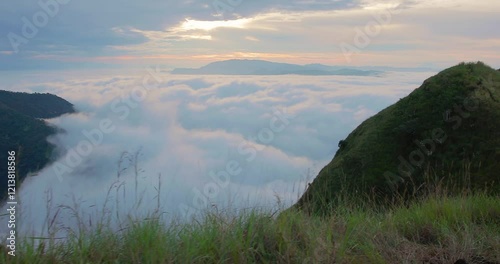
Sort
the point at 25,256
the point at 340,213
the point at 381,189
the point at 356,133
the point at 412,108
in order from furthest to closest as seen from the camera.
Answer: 1. the point at 356,133
2. the point at 412,108
3. the point at 381,189
4. the point at 340,213
5. the point at 25,256

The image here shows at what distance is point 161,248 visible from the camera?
398 centimetres

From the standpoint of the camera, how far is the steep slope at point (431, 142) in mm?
9766

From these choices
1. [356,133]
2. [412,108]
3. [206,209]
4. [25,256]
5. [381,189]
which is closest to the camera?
[25,256]

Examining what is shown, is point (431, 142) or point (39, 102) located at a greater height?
point (39, 102)

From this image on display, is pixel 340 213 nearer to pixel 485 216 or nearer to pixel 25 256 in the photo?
pixel 485 216

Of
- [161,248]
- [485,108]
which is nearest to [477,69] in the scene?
[485,108]

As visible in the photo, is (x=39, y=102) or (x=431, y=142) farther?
(x=39, y=102)

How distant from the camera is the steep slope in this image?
32.0 feet

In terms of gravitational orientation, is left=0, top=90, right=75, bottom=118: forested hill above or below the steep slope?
above

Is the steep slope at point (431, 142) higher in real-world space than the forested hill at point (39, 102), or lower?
lower

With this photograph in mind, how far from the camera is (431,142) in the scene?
10414 millimetres

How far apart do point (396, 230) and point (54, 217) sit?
11.0ft

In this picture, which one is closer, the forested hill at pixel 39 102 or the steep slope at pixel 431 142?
the steep slope at pixel 431 142

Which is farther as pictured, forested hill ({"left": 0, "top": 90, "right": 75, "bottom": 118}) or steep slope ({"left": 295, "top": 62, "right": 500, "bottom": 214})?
forested hill ({"left": 0, "top": 90, "right": 75, "bottom": 118})
